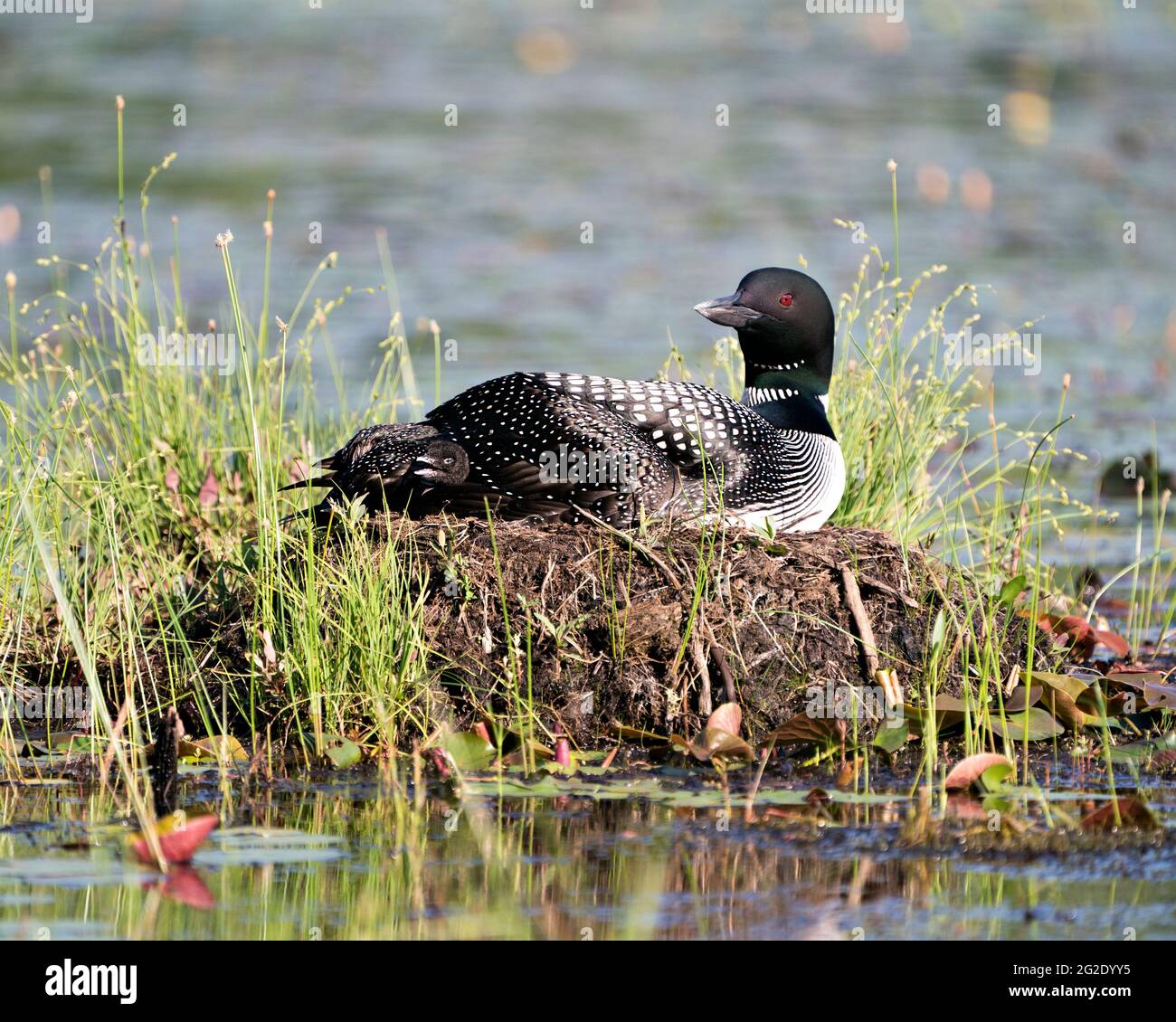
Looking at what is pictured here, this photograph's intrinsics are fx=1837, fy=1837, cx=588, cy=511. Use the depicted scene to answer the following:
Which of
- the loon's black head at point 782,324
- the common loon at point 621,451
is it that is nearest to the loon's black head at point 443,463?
the common loon at point 621,451

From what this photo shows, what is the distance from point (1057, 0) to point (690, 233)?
846cm

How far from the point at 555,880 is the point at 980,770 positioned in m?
1.18

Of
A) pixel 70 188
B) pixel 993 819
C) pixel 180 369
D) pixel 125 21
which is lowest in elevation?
pixel 993 819

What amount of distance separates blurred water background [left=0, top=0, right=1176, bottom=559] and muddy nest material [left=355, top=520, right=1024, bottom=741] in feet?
11.7

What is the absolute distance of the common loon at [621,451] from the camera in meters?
5.36

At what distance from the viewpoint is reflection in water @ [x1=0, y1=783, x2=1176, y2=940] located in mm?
3652

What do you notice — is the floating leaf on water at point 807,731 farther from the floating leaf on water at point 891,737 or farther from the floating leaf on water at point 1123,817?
the floating leaf on water at point 1123,817

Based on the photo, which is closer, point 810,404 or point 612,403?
point 612,403

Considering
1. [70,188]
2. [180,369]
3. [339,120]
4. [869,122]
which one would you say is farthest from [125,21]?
[180,369]

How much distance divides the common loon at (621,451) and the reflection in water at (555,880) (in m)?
1.19

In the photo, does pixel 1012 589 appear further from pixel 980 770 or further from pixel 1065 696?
pixel 980 770

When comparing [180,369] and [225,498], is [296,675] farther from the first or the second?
[180,369]

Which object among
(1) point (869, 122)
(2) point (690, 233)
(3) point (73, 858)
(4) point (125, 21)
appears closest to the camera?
(3) point (73, 858)

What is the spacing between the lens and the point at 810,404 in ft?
19.9
